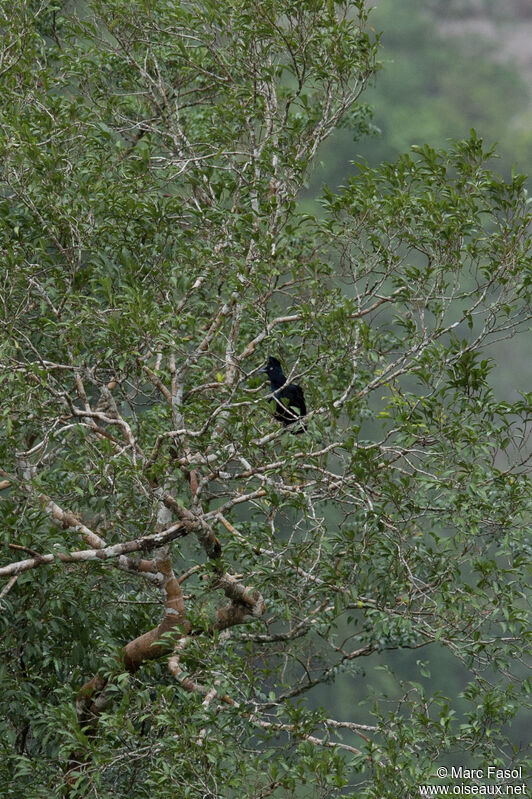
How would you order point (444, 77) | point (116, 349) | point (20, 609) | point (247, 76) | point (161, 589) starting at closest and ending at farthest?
point (116, 349) < point (20, 609) < point (161, 589) < point (247, 76) < point (444, 77)

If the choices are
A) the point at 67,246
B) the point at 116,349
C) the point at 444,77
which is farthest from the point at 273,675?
the point at 444,77

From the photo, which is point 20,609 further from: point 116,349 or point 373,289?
point 373,289

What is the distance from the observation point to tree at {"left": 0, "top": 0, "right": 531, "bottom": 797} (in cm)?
311

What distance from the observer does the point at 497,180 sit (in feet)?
11.1

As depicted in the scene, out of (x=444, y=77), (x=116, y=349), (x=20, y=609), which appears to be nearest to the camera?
(x=116, y=349)

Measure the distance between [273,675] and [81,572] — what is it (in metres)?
0.83

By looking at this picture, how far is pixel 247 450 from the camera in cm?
330

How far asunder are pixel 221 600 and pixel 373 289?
1415mm

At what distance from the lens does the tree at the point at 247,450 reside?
10.2 feet

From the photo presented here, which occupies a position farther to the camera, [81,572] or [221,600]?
[221,600]

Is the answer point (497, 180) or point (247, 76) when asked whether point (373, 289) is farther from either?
point (247, 76)

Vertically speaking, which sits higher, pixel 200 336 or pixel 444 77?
pixel 444 77

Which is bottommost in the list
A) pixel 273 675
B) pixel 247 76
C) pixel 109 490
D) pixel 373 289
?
pixel 273 675

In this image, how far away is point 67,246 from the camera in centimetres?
380
